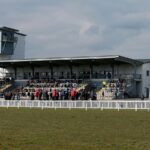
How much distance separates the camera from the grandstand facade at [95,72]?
5937 centimetres

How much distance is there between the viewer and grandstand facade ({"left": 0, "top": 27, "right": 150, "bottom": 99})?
59.4 meters

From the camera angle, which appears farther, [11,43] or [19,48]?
[19,48]

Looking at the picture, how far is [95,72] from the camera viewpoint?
6712 centimetres

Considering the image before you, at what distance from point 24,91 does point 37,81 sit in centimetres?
704

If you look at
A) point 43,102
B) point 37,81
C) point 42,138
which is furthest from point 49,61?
point 42,138

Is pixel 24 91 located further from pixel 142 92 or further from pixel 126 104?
pixel 126 104

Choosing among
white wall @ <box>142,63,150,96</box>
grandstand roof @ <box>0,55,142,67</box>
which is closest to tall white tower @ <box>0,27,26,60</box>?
grandstand roof @ <box>0,55,142,67</box>

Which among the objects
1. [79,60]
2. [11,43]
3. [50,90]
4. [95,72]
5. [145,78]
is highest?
[11,43]

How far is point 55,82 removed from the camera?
63.7m

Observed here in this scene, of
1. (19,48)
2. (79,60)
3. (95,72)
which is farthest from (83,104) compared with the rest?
(19,48)

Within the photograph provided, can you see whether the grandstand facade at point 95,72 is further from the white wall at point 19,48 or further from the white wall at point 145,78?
the white wall at point 19,48

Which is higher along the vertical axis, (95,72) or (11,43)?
(11,43)

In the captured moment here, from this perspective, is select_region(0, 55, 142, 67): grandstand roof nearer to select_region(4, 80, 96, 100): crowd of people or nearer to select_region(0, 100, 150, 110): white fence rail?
select_region(4, 80, 96, 100): crowd of people

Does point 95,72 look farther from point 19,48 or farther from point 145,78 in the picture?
point 19,48
